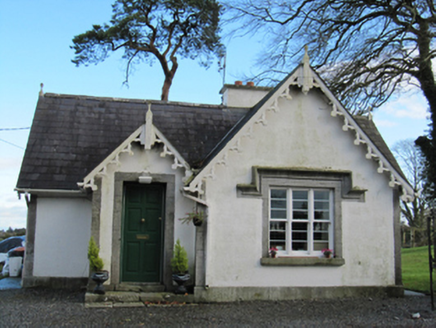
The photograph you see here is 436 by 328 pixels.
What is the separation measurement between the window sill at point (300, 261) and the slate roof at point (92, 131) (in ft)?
10.7

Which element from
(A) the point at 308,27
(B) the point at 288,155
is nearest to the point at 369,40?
(A) the point at 308,27

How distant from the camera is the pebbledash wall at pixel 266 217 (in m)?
11.8

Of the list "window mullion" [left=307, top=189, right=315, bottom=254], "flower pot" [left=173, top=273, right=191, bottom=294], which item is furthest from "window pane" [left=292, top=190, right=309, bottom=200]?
"flower pot" [left=173, top=273, right=191, bottom=294]

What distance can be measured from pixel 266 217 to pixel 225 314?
286 cm

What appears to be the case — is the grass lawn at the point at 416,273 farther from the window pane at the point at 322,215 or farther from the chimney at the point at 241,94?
the chimney at the point at 241,94

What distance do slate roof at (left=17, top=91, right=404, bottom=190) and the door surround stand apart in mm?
1079

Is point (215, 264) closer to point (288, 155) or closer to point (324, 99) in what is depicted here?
point (288, 155)

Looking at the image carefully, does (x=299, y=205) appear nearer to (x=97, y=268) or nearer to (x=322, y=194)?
(x=322, y=194)

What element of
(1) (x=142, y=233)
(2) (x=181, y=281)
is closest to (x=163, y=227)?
(1) (x=142, y=233)

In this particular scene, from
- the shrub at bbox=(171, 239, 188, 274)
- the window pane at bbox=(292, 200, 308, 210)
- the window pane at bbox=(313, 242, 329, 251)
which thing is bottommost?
the shrub at bbox=(171, 239, 188, 274)

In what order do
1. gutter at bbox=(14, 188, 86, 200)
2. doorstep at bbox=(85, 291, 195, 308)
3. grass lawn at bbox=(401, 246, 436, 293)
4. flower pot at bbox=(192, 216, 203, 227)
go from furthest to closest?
grass lawn at bbox=(401, 246, 436, 293) → gutter at bbox=(14, 188, 86, 200) → flower pot at bbox=(192, 216, 203, 227) → doorstep at bbox=(85, 291, 195, 308)

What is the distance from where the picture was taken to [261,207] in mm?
12094

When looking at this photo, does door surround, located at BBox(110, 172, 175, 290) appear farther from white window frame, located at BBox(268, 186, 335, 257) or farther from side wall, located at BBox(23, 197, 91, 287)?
→ white window frame, located at BBox(268, 186, 335, 257)

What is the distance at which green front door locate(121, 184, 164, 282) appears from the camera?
12.4 metres
